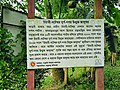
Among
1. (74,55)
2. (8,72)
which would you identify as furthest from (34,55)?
(8,72)

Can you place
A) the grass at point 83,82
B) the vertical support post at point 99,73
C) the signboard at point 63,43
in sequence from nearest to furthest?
the signboard at point 63,43
the vertical support post at point 99,73
the grass at point 83,82

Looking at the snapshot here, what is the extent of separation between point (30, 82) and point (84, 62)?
2.37 ft

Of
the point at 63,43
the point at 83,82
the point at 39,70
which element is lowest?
the point at 83,82

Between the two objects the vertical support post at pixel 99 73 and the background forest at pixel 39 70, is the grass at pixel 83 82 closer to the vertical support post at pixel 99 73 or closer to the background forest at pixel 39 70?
the background forest at pixel 39 70

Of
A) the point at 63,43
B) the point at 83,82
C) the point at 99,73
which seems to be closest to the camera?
the point at 63,43

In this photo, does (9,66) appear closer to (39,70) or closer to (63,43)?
(39,70)

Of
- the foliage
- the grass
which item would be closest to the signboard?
the foliage

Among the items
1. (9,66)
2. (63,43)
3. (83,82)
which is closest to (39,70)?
(9,66)

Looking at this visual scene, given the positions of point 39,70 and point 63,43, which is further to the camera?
point 39,70

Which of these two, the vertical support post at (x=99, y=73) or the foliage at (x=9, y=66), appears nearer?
the vertical support post at (x=99, y=73)

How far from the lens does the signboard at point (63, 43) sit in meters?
3.32

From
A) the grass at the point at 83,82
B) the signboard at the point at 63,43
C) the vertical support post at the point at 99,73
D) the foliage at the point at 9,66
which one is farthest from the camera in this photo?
the grass at the point at 83,82

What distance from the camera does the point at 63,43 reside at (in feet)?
11.0

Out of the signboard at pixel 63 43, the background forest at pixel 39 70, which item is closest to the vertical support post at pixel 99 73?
the signboard at pixel 63 43
